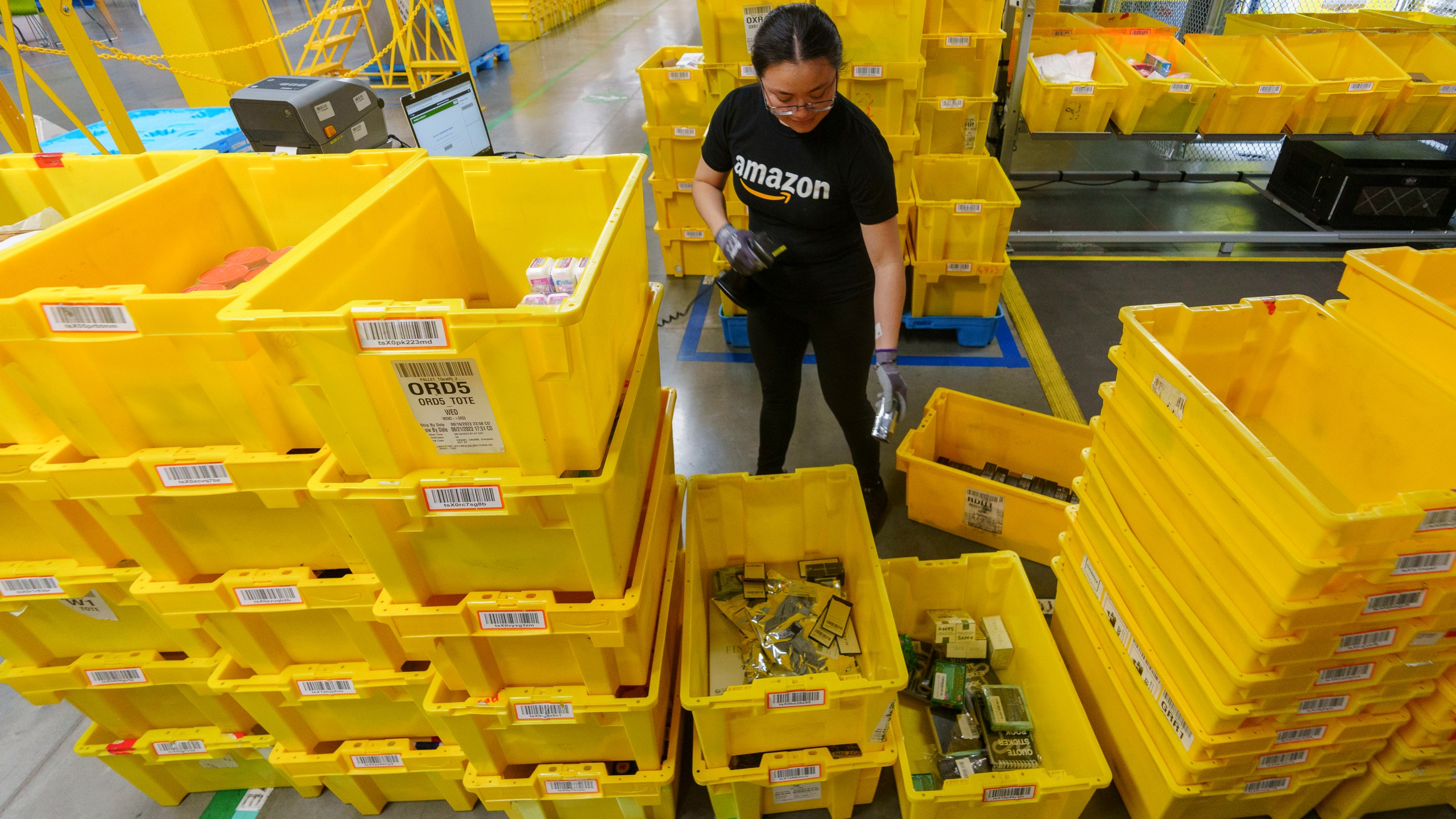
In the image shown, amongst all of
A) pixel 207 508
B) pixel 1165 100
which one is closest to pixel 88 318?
pixel 207 508

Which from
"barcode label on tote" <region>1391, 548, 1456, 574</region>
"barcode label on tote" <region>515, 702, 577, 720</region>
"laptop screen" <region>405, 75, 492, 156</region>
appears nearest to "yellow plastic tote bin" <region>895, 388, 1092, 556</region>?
"barcode label on tote" <region>1391, 548, 1456, 574</region>

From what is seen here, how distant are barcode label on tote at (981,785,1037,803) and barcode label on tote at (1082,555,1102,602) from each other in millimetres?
586

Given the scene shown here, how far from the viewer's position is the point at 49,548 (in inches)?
64.2

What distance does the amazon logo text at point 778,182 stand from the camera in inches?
81.7

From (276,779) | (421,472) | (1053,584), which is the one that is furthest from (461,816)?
(1053,584)

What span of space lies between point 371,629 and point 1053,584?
98.4 inches

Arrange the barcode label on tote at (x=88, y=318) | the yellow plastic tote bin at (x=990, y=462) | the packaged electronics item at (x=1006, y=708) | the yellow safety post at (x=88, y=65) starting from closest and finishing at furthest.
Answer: the barcode label on tote at (x=88, y=318) → the packaged electronics item at (x=1006, y=708) → the yellow plastic tote bin at (x=990, y=462) → the yellow safety post at (x=88, y=65)

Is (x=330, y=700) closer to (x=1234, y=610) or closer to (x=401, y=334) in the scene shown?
(x=401, y=334)

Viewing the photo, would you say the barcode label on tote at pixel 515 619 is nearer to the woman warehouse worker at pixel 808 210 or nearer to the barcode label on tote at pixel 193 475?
the barcode label on tote at pixel 193 475

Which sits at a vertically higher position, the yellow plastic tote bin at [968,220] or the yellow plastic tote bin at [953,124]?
the yellow plastic tote bin at [953,124]

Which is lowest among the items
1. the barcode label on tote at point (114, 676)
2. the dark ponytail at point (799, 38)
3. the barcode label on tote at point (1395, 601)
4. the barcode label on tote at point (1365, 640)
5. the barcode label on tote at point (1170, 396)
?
the barcode label on tote at point (114, 676)

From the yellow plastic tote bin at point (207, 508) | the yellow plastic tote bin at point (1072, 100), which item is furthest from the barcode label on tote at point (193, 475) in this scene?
the yellow plastic tote bin at point (1072, 100)

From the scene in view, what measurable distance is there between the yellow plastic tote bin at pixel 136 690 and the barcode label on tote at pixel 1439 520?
271 centimetres

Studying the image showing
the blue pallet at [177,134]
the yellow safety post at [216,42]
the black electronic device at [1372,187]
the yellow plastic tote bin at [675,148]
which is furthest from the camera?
the yellow safety post at [216,42]
